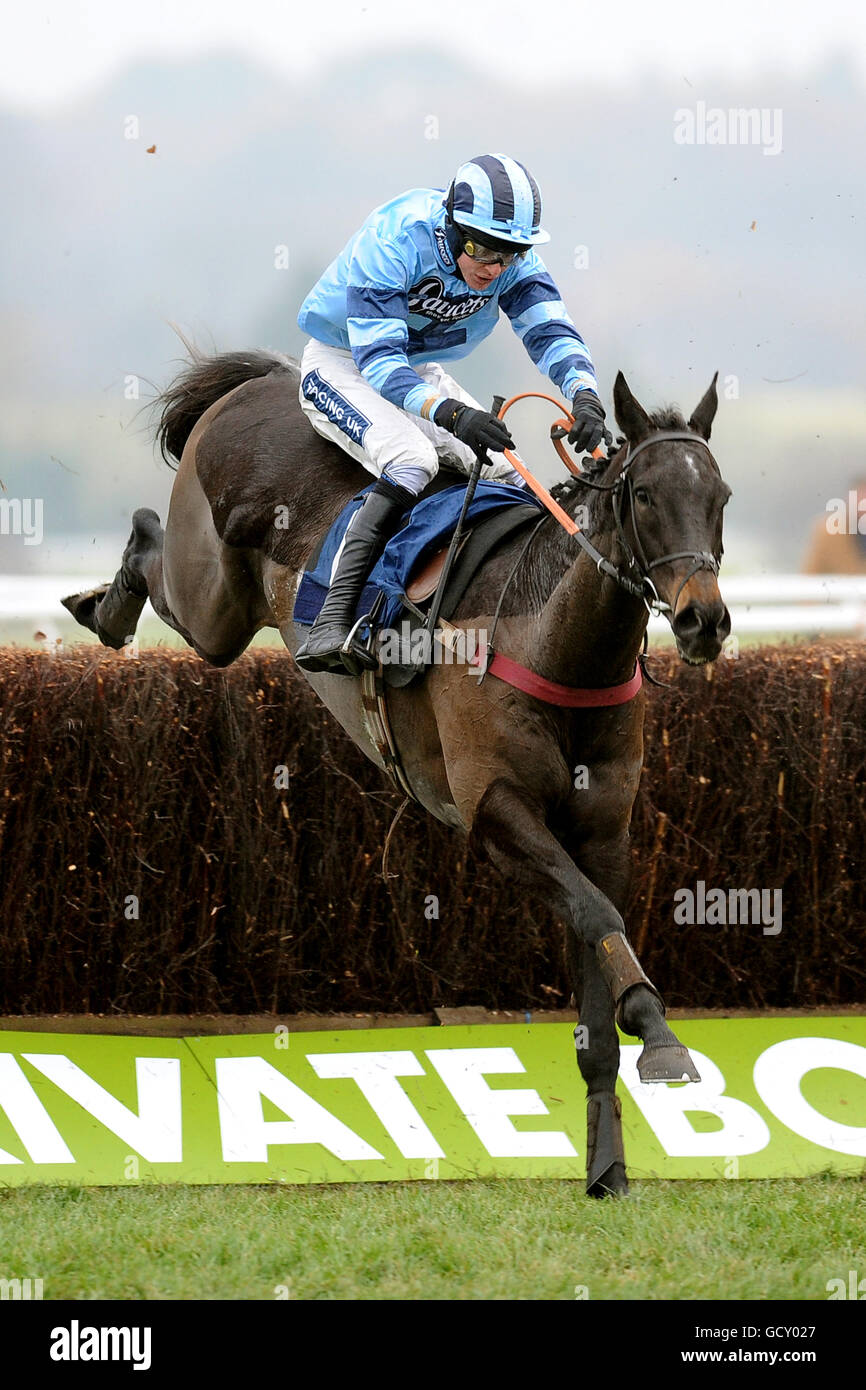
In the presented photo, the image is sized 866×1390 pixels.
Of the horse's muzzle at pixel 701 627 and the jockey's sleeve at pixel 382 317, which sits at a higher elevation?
the jockey's sleeve at pixel 382 317

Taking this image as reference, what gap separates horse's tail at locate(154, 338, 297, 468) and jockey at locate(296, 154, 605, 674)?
87cm

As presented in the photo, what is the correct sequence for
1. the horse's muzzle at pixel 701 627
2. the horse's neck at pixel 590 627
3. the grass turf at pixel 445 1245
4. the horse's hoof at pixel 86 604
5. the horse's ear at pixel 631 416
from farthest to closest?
the horse's hoof at pixel 86 604 < the horse's neck at pixel 590 627 < the horse's ear at pixel 631 416 < the horse's muzzle at pixel 701 627 < the grass turf at pixel 445 1245

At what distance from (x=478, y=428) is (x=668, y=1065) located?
6.25 ft

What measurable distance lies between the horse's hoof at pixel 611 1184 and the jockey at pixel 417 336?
5.60ft

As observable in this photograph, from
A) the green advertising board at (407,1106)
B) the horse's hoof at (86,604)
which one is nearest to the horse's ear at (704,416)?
the green advertising board at (407,1106)

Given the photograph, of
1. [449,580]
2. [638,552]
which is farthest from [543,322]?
[638,552]

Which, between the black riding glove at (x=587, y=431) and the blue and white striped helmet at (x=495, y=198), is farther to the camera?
the blue and white striped helmet at (x=495, y=198)

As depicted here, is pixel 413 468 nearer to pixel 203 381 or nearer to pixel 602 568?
pixel 602 568

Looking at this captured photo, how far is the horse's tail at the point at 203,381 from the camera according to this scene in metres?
6.58

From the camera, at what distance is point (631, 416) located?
4.24 m

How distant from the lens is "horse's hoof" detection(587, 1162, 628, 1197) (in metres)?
4.70

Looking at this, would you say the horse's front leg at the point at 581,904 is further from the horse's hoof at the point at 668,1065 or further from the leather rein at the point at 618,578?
the leather rein at the point at 618,578

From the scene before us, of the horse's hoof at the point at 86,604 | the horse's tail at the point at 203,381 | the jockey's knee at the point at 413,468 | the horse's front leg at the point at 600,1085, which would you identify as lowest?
the horse's front leg at the point at 600,1085

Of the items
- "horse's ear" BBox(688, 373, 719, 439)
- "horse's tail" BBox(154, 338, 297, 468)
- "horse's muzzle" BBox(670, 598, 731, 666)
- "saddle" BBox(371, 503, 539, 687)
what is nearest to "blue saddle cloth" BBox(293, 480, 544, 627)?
"saddle" BBox(371, 503, 539, 687)
